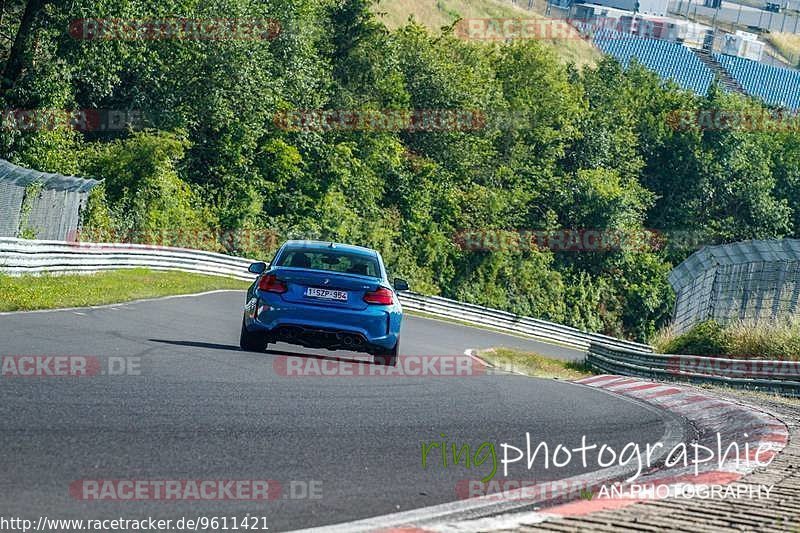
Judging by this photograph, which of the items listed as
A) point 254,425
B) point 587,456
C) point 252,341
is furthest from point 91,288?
point 587,456

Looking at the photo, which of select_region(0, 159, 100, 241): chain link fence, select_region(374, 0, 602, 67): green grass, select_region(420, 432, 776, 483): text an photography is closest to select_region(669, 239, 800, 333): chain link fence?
select_region(0, 159, 100, 241): chain link fence

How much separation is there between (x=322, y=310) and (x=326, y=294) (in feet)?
0.62

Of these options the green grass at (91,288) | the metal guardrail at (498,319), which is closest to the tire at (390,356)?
the green grass at (91,288)

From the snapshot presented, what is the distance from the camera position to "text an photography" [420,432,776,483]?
819 cm

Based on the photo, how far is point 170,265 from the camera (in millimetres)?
38156

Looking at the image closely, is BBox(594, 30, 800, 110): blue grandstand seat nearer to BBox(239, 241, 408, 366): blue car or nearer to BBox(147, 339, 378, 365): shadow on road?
BBox(147, 339, 378, 365): shadow on road

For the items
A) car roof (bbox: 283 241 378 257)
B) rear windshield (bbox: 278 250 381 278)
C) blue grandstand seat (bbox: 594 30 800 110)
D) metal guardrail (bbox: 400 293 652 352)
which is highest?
blue grandstand seat (bbox: 594 30 800 110)

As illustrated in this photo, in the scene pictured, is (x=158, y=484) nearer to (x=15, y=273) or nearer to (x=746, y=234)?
Result: (x=15, y=273)

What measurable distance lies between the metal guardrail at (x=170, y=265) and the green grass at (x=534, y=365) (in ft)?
29.8

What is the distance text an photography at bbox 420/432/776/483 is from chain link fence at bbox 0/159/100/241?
18.0 meters

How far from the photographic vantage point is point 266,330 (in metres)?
14.1

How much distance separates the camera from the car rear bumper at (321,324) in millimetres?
13883

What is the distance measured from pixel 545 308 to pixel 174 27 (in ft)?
85.7

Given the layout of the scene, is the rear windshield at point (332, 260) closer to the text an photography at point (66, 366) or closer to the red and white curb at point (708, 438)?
the text an photography at point (66, 366)
